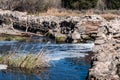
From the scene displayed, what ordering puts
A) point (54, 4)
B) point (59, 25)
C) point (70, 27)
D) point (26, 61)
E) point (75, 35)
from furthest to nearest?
point (54, 4) < point (59, 25) < point (70, 27) < point (75, 35) < point (26, 61)

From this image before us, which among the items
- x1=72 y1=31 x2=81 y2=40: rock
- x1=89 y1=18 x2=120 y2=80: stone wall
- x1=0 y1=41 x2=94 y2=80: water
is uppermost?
x1=89 y1=18 x2=120 y2=80: stone wall

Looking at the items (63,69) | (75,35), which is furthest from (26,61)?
(75,35)

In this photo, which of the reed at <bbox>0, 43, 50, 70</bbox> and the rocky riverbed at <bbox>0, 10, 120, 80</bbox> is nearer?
the reed at <bbox>0, 43, 50, 70</bbox>

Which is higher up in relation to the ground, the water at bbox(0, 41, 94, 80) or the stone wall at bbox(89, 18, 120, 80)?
the stone wall at bbox(89, 18, 120, 80)

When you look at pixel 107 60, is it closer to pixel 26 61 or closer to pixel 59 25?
pixel 26 61

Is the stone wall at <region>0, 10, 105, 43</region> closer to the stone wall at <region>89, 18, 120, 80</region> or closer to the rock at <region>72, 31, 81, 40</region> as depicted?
the rock at <region>72, 31, 81, 40</region>

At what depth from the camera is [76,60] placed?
92.4 ft

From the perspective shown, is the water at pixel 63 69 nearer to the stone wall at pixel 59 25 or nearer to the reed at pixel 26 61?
the reed at pixel 26 61

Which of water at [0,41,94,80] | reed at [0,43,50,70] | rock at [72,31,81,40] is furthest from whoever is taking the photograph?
rock at [72,31,81,40]

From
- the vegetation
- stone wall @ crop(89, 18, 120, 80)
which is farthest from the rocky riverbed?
the vegetation

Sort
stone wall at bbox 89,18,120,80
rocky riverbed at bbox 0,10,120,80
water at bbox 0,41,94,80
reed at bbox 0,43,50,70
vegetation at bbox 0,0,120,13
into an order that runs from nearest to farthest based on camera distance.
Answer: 1. stone wall at bbox 89,18,120,80
2. water at bbox 0,41,94,80
3. reed at bbox 0,43,50,70
4. rocky riverbed at bbox 0,10,120,80
5. vegetation at bbox 0,0,120,13

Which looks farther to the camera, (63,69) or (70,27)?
(70,27)

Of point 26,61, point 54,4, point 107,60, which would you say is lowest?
point 54,4

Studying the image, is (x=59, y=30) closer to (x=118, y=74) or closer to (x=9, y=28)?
(x=9, y=28)
